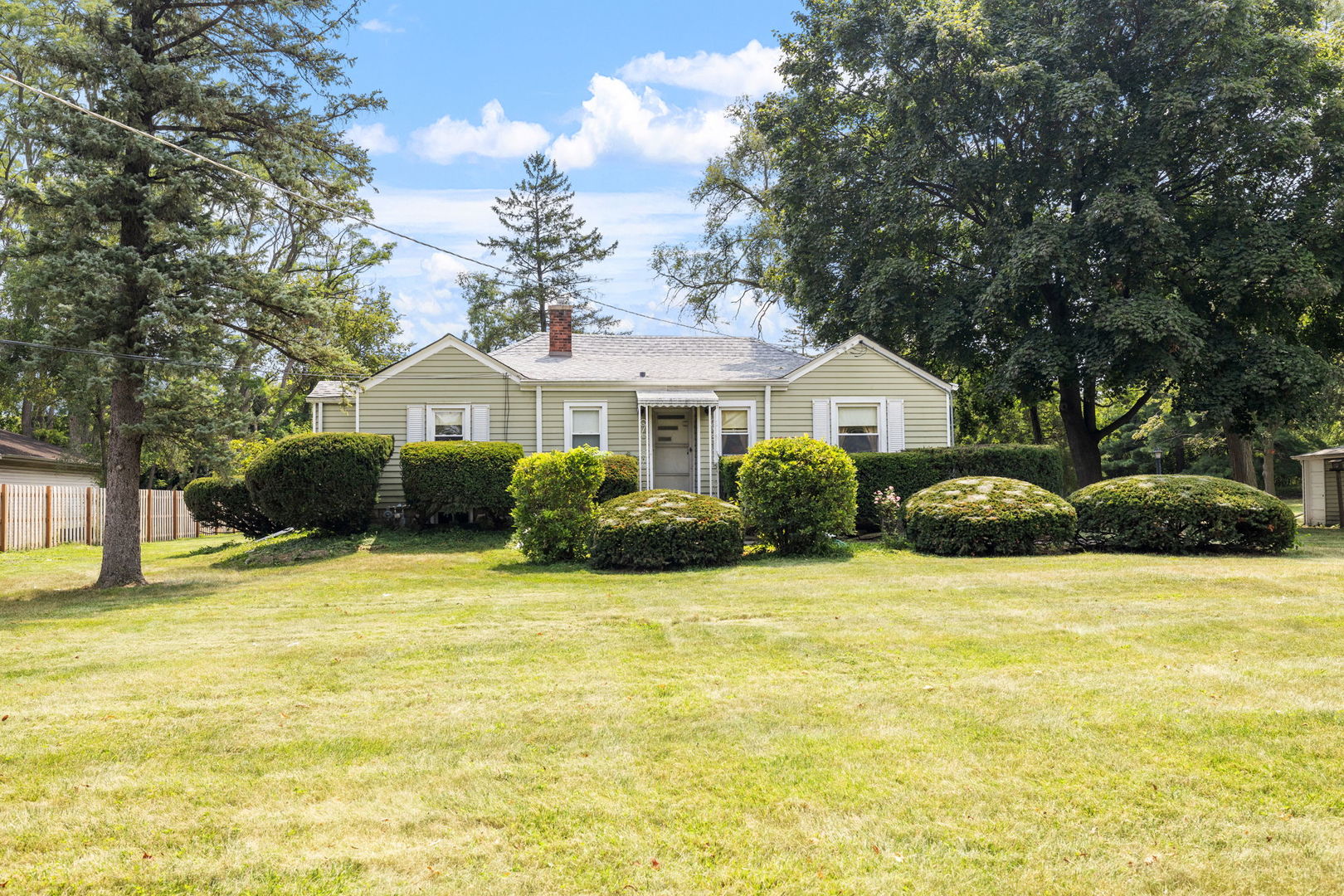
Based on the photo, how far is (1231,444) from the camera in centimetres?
2266

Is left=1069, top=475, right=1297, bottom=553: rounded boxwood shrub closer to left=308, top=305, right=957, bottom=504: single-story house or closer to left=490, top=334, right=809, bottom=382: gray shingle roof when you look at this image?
left=308, top=305, right=957, bottom=504: single-story house

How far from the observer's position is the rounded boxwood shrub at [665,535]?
38.5ft

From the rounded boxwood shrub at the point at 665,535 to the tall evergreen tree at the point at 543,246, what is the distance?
29.4m

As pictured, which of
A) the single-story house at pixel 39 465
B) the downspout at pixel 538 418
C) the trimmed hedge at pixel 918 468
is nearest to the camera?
the trimmed hedge at pixel 918 468

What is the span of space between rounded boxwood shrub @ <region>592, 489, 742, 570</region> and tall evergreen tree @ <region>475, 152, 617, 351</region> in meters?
29.4

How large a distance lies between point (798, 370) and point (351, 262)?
64.4 ft

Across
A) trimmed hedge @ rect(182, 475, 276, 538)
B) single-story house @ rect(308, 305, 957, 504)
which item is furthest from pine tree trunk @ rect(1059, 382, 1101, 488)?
trimmed hedge @ rect(182, 475, 276, 538)

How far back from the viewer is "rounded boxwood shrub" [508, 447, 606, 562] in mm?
12594

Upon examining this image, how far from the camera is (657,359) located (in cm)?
2055

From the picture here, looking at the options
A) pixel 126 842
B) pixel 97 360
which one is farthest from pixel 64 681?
pixel 97 360

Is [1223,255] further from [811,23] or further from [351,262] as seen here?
[351,262]

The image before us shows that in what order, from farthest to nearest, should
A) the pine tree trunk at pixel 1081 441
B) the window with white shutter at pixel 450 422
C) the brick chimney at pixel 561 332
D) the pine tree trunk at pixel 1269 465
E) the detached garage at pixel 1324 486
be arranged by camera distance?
the pine tree trunk at pixel 1269 465, the pine tree trunk at pixel 1081 441, the detached garage at pixel 1324 486, the brick chimney at pixel 561 332, the window with white shutter at pixel 450 422

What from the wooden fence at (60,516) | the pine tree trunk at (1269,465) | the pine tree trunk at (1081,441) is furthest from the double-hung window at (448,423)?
the pine tree trunk at (1269,465)

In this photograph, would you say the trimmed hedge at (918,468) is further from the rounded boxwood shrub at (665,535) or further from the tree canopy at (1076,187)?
the rounded boxwood shrub at (665,535)
